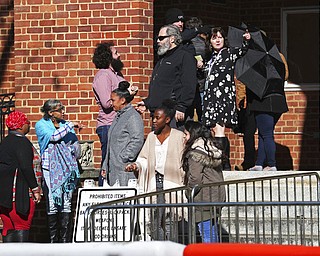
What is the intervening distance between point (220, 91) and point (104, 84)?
1403 mm

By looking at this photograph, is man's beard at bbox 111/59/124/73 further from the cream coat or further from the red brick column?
the red brick column

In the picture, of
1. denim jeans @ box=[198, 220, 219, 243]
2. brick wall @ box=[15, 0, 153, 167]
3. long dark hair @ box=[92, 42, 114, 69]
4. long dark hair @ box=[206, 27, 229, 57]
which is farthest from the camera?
brick wall @ box=[15, 0, 153, 167]

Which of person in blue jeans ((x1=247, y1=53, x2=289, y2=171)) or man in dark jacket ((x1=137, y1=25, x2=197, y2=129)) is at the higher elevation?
man in dark jacket ((x1=137, y1=25, x2=197, y2=129))

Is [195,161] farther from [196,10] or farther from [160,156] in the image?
[196,10]

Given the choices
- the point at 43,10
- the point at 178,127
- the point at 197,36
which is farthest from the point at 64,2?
the point at 178,127

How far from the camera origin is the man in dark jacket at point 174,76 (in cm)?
1368

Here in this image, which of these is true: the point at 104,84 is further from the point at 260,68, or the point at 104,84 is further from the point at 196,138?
the point at 196,138

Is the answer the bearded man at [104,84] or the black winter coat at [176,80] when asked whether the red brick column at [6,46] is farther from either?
the black winter coat at [176,80]

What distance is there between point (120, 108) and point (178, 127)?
702 millimetres

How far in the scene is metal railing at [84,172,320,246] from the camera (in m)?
10.7

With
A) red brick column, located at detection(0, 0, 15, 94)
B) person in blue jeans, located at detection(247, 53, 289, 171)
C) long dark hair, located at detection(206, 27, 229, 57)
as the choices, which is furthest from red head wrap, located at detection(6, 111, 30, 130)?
red brick column, located at detection(0, 0, 15, 94)

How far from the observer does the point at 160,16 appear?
1748 centimetres

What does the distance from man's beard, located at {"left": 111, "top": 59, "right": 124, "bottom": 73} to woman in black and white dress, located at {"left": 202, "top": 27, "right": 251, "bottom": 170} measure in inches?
49.1

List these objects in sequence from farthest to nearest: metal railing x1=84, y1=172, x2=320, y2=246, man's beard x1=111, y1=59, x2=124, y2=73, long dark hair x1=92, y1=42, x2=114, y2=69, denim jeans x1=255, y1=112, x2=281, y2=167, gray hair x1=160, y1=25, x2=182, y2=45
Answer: man's beard x1=111, y1=59, x2=124, y2=73
long dark hair x1=92, y1=42, x2=114, y2=69
denim jeans x1=255, y1=112, x2=281, y2=167
gray hair x1=160, y1=25, x2=182, y2=45
metal railing x1=84, y1=172, x2=320, y2=246
